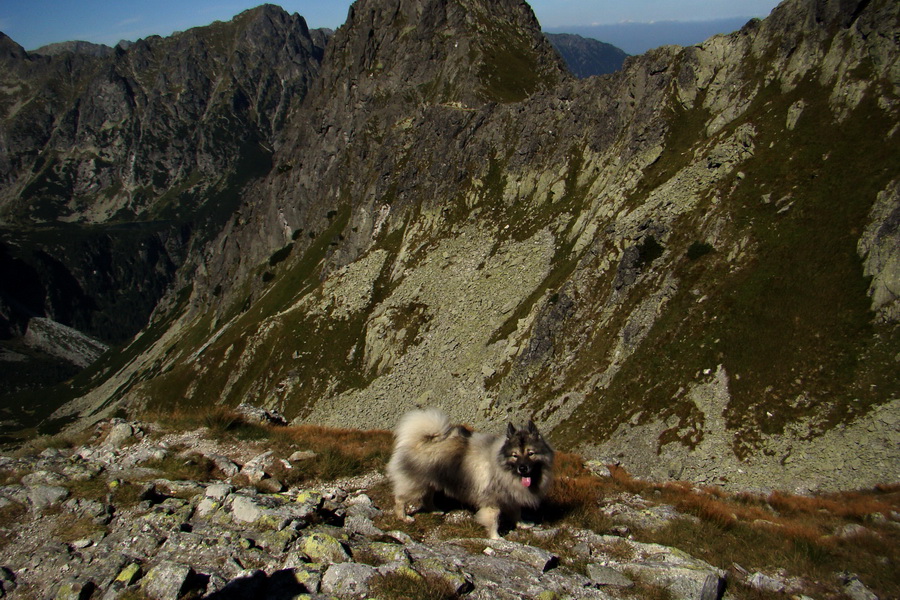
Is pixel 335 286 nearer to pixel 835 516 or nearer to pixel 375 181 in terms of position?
pixel 375 181

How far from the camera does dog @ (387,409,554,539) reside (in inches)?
414

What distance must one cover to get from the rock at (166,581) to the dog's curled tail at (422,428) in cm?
490

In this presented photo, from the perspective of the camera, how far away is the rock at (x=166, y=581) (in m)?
7.76

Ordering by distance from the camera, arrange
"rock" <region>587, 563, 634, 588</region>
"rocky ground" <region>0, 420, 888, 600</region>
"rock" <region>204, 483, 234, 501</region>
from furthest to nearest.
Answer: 1. "rock" <region>204, 483, 234, 501</region>
2. "rock" <region>587, 563, 634, 588</region>
3. "rocky ground" <region>0, 420, 888, 600</region>

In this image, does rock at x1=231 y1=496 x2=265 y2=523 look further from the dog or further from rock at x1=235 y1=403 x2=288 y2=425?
rock at x1=235 y1=403 x2=288 y2=425

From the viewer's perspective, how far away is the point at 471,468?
11062 millimetres

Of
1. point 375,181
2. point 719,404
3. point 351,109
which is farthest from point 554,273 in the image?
point 351,109

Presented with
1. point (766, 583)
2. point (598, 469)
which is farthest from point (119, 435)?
point (766, 583)

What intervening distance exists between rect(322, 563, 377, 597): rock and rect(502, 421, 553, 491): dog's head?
346 centimetres

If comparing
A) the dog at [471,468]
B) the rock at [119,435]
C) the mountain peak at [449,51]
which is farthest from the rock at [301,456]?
the mountain peak at [449,51]

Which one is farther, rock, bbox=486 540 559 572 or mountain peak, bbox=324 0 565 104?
mountain peak, bbox=324 0 565 104

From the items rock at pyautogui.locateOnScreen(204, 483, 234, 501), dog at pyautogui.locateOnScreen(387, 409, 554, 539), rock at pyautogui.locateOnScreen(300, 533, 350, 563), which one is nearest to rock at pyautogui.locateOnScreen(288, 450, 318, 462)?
rock at pyautogui.locateOnScreen(204, 483, 234, 501)

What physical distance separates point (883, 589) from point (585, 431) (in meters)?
30.7

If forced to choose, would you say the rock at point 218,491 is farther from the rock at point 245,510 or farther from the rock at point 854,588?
the rock at point 854,588
